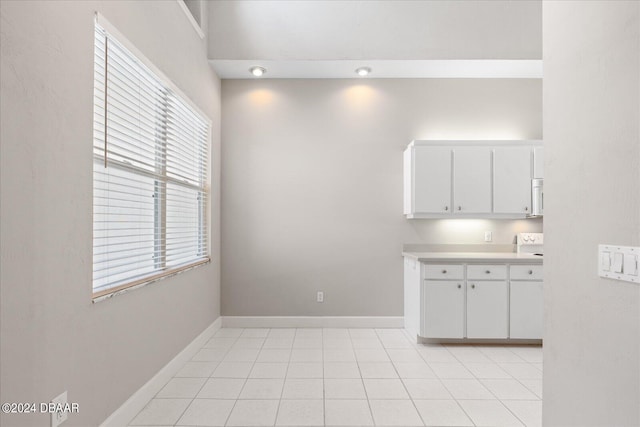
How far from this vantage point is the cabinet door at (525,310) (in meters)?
3.69

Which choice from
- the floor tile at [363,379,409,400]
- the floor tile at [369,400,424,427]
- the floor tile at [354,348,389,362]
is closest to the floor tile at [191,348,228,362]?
the floor tile at [354,348,389,362]

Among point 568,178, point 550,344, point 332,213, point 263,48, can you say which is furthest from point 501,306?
point 263,48

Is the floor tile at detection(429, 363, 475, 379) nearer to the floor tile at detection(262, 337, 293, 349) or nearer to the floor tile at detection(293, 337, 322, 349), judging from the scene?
the floor tile at detection(293, 337, 322, 349)

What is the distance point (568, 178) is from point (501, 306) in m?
2.67

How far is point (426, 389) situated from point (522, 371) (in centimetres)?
94

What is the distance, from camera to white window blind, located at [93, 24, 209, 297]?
6.74 ft

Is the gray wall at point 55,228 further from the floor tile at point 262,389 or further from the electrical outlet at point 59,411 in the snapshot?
the floor tile at point 262,389

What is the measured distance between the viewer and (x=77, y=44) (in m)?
1.79

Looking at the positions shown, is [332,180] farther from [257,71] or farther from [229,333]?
[229,333]

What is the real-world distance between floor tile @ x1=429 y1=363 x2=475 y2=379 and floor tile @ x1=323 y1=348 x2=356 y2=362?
26.5 inches

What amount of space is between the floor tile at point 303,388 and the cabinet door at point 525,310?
2.03m

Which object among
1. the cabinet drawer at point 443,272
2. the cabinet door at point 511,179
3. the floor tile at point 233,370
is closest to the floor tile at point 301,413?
the floor tile at point 233,370

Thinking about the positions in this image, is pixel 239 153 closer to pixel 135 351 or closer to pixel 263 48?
pixel 263 48

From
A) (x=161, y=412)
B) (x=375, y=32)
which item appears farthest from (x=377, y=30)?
(x=161, y=412)
